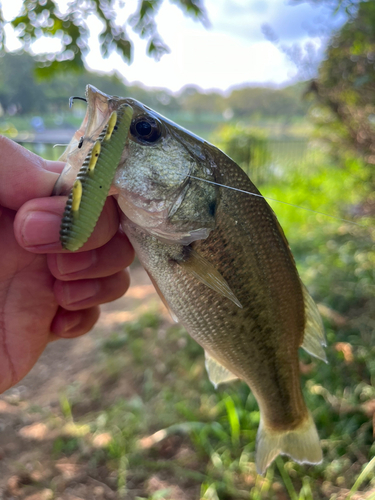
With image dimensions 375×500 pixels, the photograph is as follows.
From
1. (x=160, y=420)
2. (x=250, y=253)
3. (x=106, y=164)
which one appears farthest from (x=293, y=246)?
(x=106, y=164)

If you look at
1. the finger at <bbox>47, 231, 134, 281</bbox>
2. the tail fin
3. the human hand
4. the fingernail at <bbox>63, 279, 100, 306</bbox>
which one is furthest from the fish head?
the tail fin

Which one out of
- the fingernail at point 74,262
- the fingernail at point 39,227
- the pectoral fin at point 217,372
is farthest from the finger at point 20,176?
the pectoral fin at point 217,372

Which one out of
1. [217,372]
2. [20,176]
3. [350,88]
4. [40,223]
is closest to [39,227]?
[40,223]

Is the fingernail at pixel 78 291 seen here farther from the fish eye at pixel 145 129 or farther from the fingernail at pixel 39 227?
the fish eye at pixel 145 129

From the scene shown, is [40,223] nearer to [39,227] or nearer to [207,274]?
[39,227]

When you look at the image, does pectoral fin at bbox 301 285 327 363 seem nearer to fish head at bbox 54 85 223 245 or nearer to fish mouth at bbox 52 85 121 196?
fish head at bbox 54 85 223 245

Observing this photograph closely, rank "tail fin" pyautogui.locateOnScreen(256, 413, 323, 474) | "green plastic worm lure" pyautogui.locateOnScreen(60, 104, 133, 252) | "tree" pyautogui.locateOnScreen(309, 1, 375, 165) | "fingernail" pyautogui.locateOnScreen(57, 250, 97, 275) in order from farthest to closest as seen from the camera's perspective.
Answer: "tree" pyautogui.locateOnScreen(309, 1, 375, 165) → "tail fin" pyautogui.locateOnScreen(256, 413, 323, 474) → "fingernail" pyautogui.locateOnScreen(57, 250, 97, 275) → "green plastic worm lure" pyautogui.locateOnScreen(60, 104, 133, 252)

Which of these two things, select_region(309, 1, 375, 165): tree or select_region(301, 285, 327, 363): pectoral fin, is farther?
select_region(309, 1, 375, 165): tree
